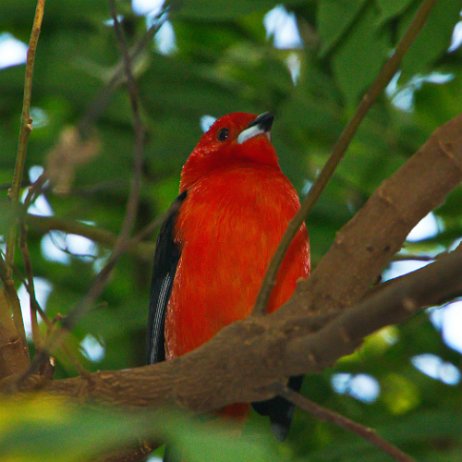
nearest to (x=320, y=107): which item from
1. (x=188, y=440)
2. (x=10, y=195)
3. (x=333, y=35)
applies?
(x=333, y=35)

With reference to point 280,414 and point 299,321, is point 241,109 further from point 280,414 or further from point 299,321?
point 299,321

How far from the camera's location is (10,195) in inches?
110

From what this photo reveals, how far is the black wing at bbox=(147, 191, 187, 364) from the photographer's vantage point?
4367 millimetres

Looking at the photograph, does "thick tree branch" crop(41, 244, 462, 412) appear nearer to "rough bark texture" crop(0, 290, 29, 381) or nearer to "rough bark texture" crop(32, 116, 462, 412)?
"rough bark texture" crop(32, 116, 462, 412)

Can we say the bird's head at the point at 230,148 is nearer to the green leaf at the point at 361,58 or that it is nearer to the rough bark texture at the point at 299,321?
the green leaf at the point at 361,58

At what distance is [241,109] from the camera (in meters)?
4.82

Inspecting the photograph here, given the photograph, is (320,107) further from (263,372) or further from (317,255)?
(263,372)

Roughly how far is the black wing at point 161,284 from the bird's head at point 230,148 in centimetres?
59

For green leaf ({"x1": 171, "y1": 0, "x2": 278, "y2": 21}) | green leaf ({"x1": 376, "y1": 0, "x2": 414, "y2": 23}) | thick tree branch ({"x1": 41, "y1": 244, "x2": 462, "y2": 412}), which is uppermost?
green leaf ({"x1": 171, "y1": 0, "x2": 278, "y2": 21})

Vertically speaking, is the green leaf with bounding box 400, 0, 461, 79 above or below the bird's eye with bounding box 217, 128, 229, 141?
below

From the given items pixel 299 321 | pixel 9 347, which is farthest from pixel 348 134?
pixel 9 347

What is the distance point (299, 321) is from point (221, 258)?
158cm

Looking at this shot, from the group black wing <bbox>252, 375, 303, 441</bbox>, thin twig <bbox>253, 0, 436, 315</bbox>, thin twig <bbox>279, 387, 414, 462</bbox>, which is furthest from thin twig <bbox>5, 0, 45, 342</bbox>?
black wing <bbox>252, 375, 303, 441</bbox>

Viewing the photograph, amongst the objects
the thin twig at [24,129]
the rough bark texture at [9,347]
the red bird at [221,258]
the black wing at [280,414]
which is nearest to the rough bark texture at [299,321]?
the rough bark texture at [9,347]
